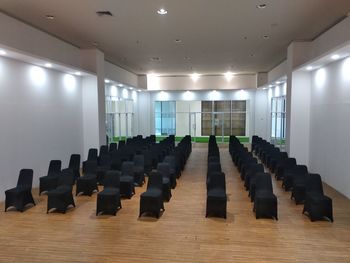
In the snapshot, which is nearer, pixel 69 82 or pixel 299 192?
pixel 299 192

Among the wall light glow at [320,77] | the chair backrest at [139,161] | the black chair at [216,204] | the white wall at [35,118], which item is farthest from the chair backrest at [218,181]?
the white wall at [35,118]

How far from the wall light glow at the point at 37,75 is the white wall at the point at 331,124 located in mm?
8779

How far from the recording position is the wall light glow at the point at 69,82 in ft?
34.7

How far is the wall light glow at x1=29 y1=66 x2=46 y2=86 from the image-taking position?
8.74 meters

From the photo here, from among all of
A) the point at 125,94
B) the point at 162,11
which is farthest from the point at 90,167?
the point at 125,94

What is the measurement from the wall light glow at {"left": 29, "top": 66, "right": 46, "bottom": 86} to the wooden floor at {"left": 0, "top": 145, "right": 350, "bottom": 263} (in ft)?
12.7

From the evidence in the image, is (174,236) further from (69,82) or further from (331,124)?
(69,82)

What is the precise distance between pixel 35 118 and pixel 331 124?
347 inches

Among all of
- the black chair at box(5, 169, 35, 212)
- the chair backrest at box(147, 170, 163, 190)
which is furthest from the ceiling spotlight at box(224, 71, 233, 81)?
the black chair at box(5, 169, 35, 212)

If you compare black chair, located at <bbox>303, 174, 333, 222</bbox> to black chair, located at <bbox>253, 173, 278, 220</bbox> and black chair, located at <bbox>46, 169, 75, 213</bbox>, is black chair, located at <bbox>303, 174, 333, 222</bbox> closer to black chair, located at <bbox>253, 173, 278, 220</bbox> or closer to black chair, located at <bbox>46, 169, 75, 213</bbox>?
black chair, located at <bbox>253, 173, 278, 220</bbox>

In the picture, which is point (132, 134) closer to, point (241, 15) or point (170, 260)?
point (241, 15)

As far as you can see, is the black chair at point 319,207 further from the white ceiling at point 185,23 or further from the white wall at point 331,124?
the white ceiling at point 185,23

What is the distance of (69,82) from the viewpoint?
35.5 ft

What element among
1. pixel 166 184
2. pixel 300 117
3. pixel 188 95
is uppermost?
pixel 188 95
